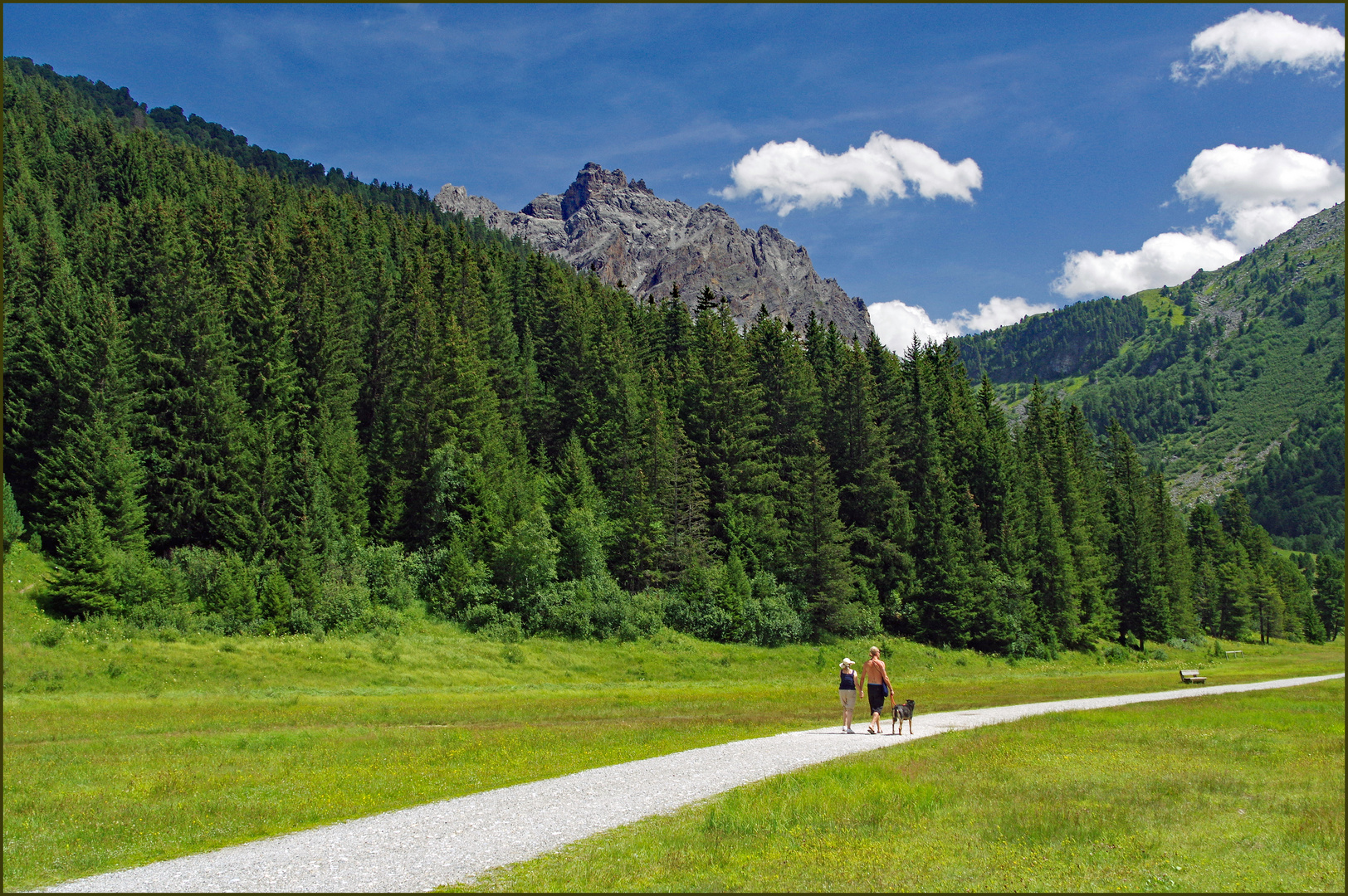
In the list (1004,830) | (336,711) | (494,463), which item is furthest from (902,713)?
(494,463)

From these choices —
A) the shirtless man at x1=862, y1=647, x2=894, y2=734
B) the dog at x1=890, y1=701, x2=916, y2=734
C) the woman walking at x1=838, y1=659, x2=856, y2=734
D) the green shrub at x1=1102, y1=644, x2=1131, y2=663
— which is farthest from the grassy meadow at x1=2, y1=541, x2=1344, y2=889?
the green shrub at x1=1102, y1=644, x2=1131, y2=663

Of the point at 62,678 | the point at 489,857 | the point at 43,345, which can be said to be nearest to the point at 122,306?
the point at 43,345

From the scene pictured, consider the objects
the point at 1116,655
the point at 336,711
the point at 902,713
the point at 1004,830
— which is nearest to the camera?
the point at 1004,830

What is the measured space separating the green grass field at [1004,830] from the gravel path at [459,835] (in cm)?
82

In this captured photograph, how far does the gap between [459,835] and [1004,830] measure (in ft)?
30.0

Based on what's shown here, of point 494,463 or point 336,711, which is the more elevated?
point 494,463

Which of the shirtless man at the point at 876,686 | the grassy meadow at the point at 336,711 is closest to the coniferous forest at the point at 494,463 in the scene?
the grassy meadow at the point at 336,711

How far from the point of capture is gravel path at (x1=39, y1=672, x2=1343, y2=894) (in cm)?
1081

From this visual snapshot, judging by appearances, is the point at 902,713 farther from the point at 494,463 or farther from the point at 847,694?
the point at 494,463

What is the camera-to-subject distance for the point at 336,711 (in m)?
31.0

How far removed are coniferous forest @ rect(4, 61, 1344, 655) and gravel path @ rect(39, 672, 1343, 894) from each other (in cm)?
3746

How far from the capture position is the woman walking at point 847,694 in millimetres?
25375

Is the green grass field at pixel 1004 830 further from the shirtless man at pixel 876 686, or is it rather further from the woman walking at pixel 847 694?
the shirtless man at pixel 876 686

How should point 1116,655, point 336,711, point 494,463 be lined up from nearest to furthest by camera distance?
point 336,711 < point 494,463 < point 1116,655
